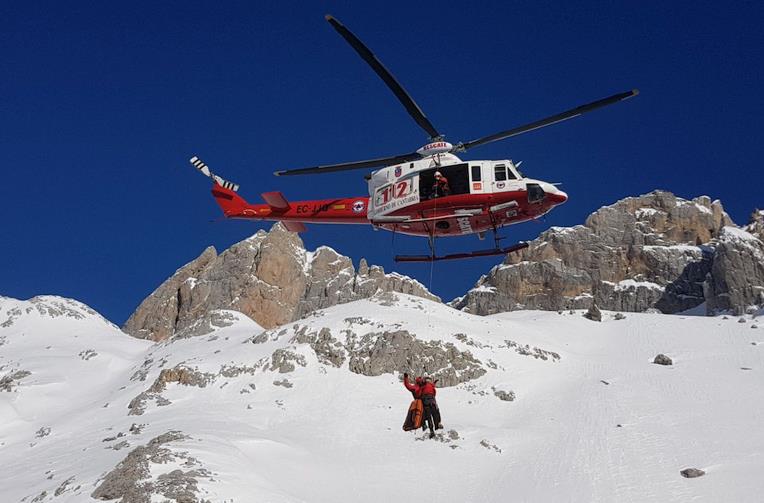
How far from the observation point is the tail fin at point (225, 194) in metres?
25.3

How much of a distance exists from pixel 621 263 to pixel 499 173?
117 m

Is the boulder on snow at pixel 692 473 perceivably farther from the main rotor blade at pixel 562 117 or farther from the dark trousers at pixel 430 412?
the main rotor blade at pixel 562 117

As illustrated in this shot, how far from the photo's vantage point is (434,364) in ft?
142

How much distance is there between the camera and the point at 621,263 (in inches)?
4990

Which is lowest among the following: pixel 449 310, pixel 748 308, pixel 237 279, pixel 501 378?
pixel 501 378

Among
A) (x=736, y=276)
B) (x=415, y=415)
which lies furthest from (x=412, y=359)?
(x=736, y=276)

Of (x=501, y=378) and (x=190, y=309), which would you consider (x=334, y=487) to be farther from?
(x=190, y=309)

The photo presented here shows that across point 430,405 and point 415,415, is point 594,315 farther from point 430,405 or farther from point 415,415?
point 430,405

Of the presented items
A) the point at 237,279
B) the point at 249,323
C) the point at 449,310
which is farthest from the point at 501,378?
the point at 237,279

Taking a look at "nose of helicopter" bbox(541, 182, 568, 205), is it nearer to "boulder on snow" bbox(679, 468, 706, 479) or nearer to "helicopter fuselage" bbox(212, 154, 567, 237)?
"helicopter fuselage" bbox(212, 154, 567, 237)

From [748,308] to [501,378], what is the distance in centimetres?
7691

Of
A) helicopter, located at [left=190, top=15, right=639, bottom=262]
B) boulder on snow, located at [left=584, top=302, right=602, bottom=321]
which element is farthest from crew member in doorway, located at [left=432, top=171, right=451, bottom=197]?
boulder on snow, located at [left=584, top=302, right=602, bottom=321]

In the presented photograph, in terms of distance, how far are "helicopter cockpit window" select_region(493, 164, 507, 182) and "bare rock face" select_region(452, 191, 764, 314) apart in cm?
10535

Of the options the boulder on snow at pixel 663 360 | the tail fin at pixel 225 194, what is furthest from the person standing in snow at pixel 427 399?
the boulder on snow at pixel 663 360
